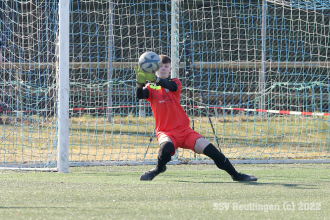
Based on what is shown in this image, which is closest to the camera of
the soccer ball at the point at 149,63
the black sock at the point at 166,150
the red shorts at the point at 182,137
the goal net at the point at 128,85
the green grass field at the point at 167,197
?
the green grass field at the point at 167,197

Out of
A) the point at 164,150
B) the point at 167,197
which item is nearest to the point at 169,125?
the point at 164,150

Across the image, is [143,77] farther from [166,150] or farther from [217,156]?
[217,156]

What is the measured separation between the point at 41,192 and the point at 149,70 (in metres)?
1.71

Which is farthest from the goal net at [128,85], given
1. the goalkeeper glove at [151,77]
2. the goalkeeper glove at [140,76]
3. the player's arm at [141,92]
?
the goalkeeper glove at [151,77]

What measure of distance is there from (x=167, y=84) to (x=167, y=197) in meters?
1.50

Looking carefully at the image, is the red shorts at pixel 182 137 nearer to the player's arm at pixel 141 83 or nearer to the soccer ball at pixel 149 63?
the player's arm at pixel 141 83

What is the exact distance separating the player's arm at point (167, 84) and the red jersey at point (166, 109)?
0.33 ft

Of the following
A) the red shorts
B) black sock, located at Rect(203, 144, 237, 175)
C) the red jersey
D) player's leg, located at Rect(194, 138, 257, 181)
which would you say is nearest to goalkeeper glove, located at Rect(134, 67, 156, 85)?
the red jersey

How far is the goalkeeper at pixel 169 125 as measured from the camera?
16.3 ft

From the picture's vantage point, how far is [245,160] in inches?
300

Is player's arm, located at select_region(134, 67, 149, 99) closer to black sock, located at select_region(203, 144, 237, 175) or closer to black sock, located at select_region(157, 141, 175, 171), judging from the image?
black sock, located at select_region(157, 141, 175, 171)

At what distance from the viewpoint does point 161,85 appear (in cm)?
498

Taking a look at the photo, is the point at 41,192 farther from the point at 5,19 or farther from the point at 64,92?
the point at 5,19

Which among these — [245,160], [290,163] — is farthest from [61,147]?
[290,163]
